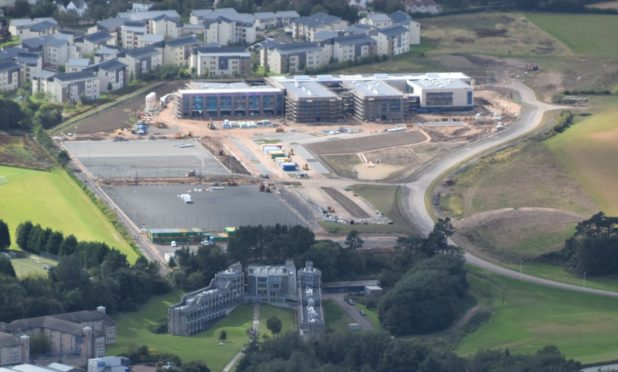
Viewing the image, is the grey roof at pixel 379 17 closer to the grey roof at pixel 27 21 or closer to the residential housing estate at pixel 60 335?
the grey roof at pixel 27 21

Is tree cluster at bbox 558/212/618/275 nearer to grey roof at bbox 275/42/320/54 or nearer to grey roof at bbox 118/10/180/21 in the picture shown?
grey roof at bbox 275/42/320/54

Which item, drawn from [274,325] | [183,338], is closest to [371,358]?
[274,325]

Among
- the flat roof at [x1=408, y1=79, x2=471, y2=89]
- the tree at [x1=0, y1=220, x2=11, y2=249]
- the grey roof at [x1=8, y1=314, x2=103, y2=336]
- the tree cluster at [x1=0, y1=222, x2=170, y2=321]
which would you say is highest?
the grey roof at [x1=8, y1=314, x2=103, y2=336]

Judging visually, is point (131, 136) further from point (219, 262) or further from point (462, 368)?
point (462, 368)

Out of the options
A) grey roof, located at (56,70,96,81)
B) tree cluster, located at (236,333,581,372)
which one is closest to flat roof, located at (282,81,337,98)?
grey roof, located at (56,70,96,81)

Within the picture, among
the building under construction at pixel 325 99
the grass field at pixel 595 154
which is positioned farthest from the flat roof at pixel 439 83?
the grass field at pixel 595 154
